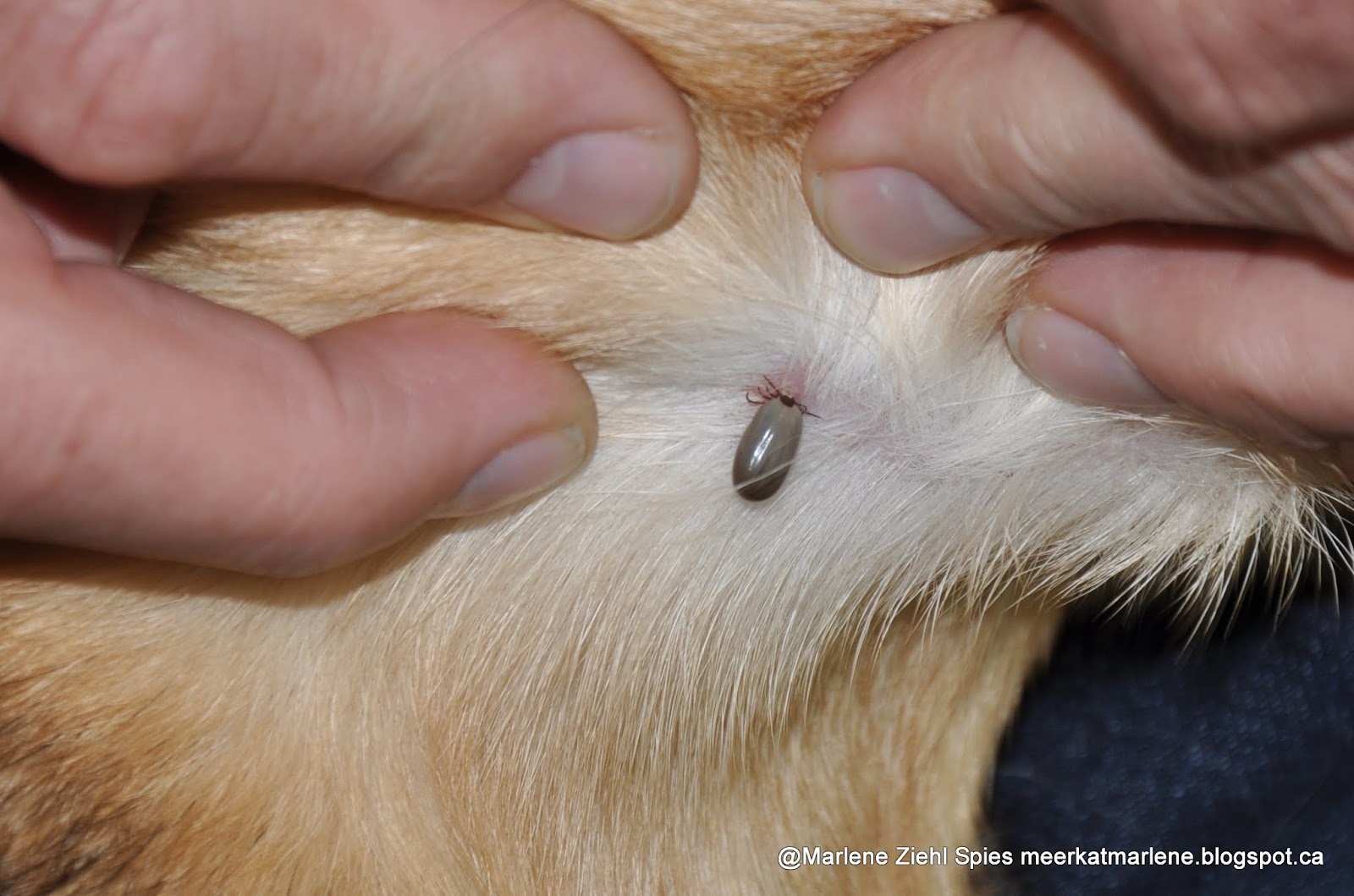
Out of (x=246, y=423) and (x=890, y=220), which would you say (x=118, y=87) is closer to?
(x=246, y=423)

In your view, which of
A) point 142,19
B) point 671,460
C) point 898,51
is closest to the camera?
point 142,19

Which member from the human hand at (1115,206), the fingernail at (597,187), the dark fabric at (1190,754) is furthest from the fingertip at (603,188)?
the dark fabric at (1190,754)

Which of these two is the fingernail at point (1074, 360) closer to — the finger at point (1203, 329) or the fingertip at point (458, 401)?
the finger at point (1203, 329)

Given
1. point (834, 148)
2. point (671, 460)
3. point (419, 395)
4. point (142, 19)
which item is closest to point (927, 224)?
point (834, 148)

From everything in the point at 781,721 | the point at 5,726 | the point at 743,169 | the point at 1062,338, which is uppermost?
the point at 743,169

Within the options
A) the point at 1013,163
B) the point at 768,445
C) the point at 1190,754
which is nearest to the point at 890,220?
the point at 1013,163

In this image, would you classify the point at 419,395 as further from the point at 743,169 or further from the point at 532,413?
the point at 743,169

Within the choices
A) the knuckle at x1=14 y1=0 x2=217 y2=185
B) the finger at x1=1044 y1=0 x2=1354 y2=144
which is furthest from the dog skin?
the finger at x1=1044 y1=0 x2=1354 y2=144
